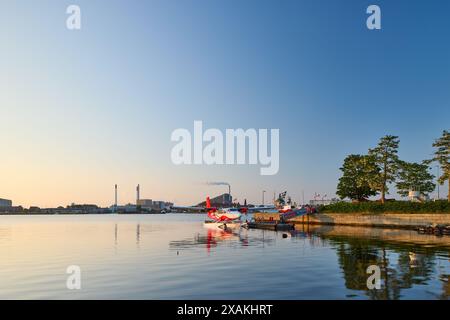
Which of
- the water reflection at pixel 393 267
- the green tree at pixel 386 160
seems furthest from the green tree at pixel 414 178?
the water reflection at pixel 393 267

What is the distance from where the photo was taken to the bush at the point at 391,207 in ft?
303

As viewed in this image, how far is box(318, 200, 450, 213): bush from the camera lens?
92.3 meters

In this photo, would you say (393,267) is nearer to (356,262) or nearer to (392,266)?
(392,266)

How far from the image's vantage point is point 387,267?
36688 millimetres

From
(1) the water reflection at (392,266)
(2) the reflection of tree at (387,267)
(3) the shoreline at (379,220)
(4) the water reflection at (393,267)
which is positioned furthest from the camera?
(3) the shoreline at (379,220)

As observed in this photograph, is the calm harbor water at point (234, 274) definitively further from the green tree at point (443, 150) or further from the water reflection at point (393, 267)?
the green tree at point (443, 150)

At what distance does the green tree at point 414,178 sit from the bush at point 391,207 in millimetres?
11802

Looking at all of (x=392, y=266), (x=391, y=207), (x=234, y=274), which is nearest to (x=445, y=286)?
(x=392, y=266)

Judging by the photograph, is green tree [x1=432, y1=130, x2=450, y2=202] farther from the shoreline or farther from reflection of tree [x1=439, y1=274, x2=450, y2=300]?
reflection of tree [x1=439, y1=274, x2=450, y2=300]

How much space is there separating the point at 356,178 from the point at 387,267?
101235mm

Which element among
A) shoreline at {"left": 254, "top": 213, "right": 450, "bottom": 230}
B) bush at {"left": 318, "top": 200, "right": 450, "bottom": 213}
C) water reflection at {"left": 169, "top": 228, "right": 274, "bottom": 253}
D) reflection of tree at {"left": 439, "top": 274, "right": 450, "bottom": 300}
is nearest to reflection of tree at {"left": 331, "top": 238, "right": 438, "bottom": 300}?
reflection of tree at {"left": 439, "top": 274, "right": 450, "bottom": 300}

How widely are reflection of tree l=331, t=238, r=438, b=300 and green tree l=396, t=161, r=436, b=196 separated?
70.7 metres

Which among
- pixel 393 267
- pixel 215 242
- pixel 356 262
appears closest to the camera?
pixel 393 267
